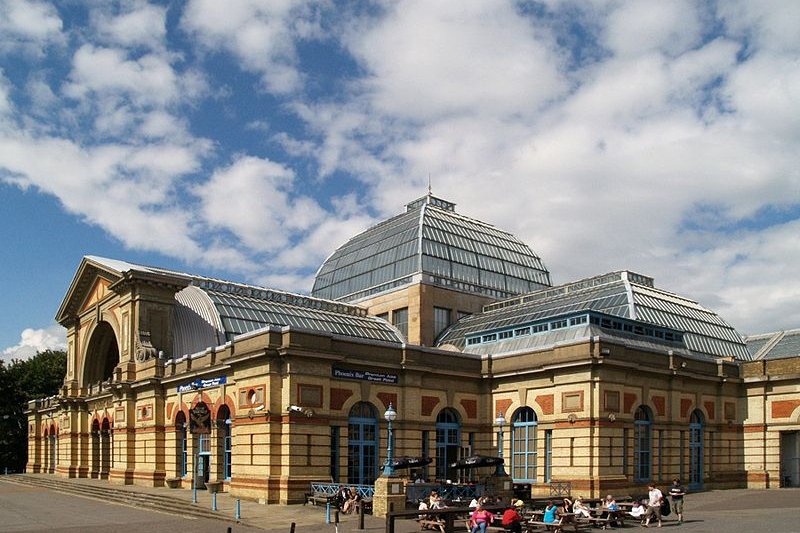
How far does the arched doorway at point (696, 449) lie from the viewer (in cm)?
4628

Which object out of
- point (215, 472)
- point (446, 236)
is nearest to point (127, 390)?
point (215, 472)

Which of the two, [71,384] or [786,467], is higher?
[71,384]

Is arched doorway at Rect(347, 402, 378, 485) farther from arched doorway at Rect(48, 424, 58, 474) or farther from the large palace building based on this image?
arched doorway at Rect(48, 424, 58, 474)

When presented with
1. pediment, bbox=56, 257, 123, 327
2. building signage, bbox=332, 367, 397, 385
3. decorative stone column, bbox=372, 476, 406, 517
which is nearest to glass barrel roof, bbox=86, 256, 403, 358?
pediment, bbox=56, 257, 123, 327

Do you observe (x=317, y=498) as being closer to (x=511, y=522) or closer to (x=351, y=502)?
(x=351, y=502)

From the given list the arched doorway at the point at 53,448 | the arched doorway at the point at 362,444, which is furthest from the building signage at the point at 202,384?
the arched doorway at the point at 53,448

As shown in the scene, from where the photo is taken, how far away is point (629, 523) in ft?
106

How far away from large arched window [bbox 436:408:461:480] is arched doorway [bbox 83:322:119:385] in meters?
31.9

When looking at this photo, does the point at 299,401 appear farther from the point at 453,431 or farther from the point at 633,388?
the point at 633,388

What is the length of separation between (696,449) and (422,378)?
1769 cm

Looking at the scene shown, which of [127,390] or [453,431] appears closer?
[453,431]

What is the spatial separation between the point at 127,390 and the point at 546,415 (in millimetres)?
28579

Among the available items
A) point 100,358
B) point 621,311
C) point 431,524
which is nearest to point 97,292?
point 100,358

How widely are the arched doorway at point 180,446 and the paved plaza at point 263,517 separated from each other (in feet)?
12.6
